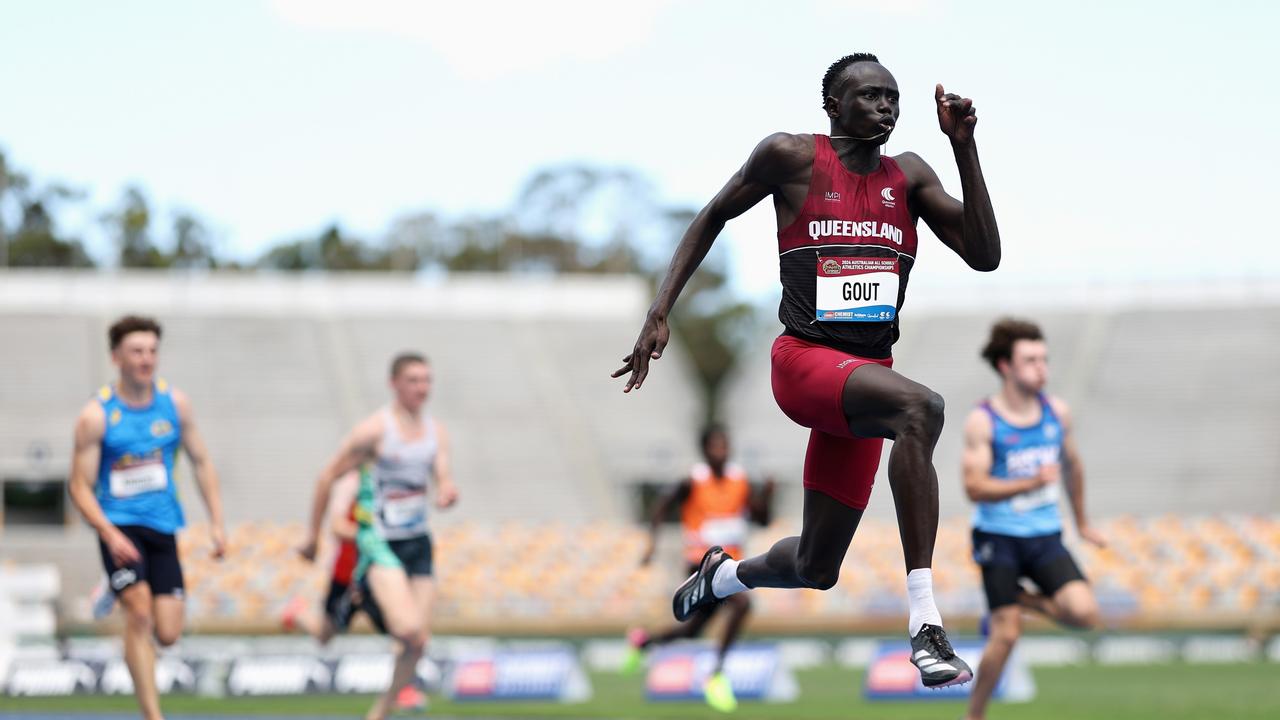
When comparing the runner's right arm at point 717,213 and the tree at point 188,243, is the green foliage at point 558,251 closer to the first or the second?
the tree at point 188,243

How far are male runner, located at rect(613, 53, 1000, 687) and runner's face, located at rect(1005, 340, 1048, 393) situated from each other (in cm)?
377

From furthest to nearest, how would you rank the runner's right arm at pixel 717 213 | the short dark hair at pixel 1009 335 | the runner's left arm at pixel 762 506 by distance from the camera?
the runner's left arm at pixel 762 506, the short dark hair at pixel 1009 335, the runner's right arm at pixel 717 213

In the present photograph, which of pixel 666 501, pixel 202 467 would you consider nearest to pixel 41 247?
pixel 666 501

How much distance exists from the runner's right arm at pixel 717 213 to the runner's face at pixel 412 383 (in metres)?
4.79

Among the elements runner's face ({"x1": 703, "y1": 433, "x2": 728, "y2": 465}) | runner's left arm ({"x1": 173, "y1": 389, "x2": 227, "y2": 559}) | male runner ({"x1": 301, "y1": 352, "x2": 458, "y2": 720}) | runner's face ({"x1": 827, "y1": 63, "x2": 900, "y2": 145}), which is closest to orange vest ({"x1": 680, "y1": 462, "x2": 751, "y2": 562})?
runner's face ({"x1": 703, "y1": 433, "x2": 728, "y2": 465})

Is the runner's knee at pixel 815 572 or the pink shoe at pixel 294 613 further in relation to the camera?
the pink shoe at pixel 294 613

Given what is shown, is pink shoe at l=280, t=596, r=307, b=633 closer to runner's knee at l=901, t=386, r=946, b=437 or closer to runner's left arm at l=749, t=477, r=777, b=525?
runner's left arm at l=749, t=477, r=777, b=525

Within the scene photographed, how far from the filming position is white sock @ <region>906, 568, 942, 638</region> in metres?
6.37

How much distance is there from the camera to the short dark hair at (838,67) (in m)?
6.92

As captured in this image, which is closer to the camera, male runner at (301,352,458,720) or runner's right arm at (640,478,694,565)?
male runner at (301,352,458,720)

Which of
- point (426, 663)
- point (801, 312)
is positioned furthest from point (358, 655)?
point (801, 312)

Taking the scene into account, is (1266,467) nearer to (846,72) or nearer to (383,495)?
(383,495)

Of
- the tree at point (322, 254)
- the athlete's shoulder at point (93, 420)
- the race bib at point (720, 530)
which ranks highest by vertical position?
the athlete's shoulder at point (93, 420)

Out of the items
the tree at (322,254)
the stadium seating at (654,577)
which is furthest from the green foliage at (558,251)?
the stadium seating at (654,577)
